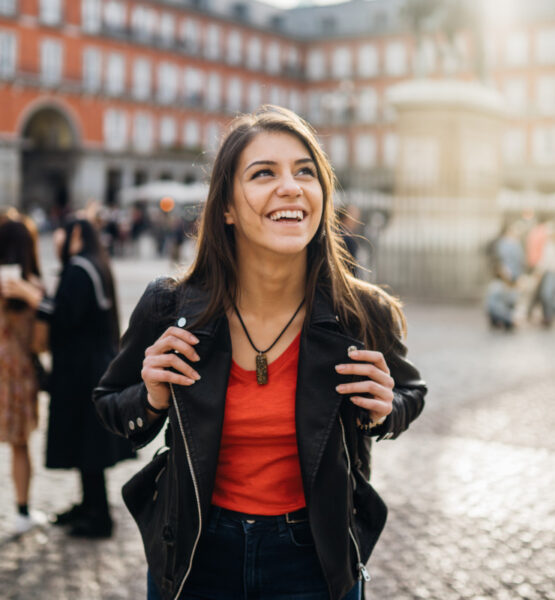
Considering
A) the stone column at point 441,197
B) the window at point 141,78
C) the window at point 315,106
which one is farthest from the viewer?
the window at point 315,106

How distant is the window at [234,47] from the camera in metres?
57.7

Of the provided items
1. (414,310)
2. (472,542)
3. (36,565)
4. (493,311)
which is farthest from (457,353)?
(36,565)

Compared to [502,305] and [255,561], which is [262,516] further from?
[502,305]

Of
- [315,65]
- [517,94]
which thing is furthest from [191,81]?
[517,94]

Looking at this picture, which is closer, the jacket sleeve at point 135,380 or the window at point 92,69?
the jacket sleeve at point 135,380

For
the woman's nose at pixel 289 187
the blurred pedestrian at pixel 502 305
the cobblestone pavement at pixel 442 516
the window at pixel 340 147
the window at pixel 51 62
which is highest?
the window at pixel 51 62

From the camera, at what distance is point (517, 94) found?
55.5 metres

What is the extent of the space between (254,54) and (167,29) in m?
8.02

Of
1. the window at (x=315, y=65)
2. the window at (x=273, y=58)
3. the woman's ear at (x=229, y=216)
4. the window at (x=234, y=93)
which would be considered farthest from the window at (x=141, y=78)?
the woman's ear at (x=229, y=216)

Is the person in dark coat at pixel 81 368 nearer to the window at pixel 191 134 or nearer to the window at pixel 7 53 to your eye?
the window at pixel 7 53

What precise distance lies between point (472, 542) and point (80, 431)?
1864mm

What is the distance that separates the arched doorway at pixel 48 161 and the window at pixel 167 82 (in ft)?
25.5

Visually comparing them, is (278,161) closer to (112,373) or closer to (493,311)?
(112,373)

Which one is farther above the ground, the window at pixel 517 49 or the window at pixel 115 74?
the window at pixel 517 49
